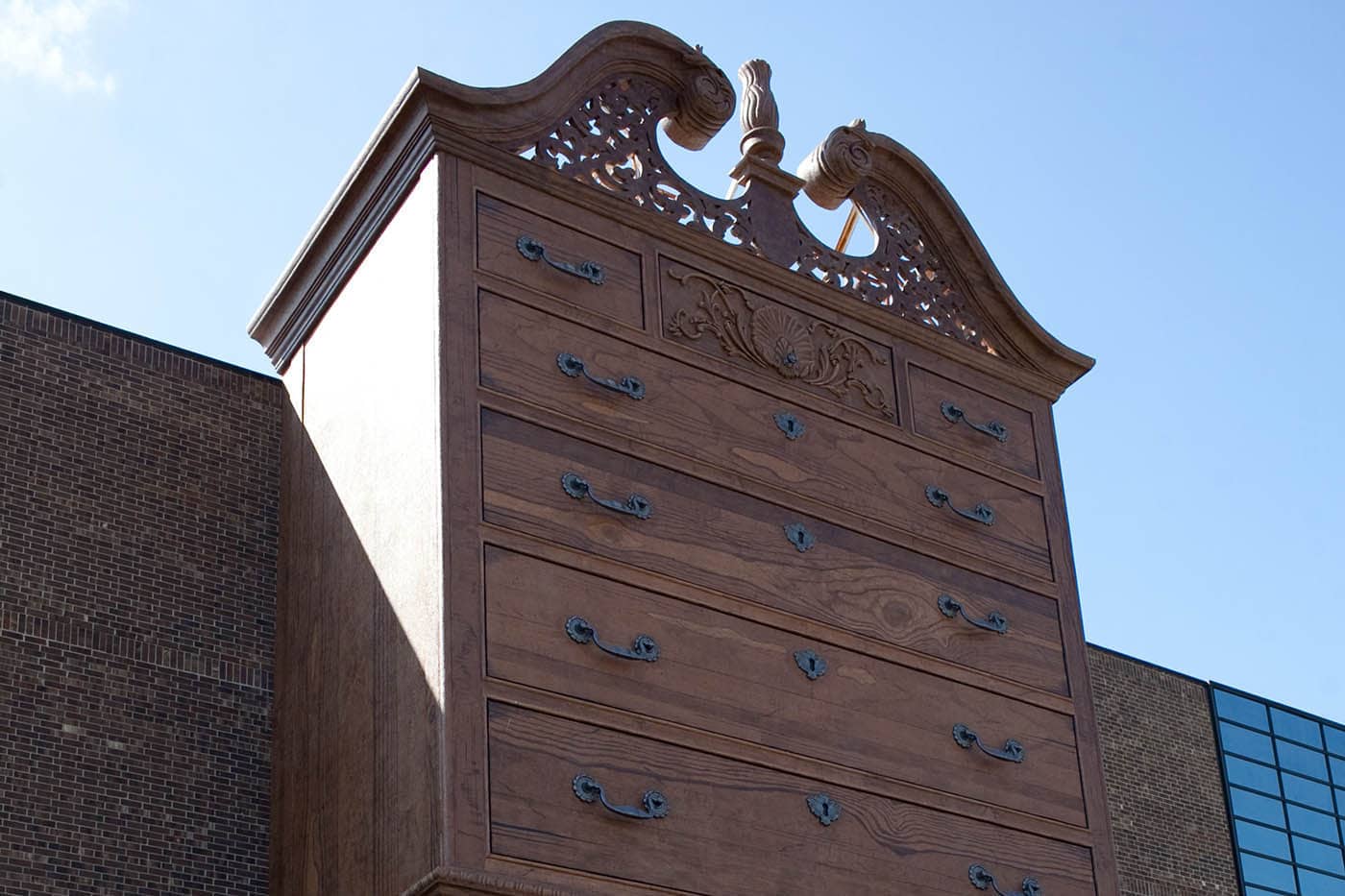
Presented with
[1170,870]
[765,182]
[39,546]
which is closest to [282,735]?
[39,546]

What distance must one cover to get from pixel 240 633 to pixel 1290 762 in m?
5.58

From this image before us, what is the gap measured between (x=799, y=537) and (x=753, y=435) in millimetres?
325

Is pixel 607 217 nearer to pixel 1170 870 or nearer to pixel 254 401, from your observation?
pixel 254 401

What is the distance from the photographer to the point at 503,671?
15.0 feet

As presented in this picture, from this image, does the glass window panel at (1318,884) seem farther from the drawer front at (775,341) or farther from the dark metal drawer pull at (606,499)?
the dark metal drawer pull at (606,499)

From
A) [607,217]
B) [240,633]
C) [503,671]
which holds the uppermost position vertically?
[607,217]

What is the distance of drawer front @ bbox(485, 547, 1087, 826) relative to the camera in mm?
4715

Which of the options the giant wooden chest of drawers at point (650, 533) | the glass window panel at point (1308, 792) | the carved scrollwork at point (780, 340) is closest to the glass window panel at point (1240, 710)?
the glass window panel at point (1308, 792)

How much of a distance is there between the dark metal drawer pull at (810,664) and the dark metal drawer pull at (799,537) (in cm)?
32

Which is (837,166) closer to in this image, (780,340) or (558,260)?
(780,340)

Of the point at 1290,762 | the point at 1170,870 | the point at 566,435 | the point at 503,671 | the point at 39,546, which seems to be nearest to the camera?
the point at 503,671

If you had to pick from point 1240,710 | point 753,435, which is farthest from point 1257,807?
point 753,435

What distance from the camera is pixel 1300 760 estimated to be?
30.6ft

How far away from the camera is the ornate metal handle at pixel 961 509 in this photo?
585cm
